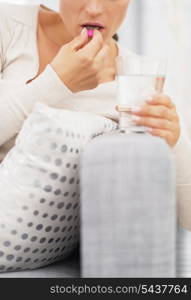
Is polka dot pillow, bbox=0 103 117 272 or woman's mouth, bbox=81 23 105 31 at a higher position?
woman's mouth, bbox=81 23 105 31

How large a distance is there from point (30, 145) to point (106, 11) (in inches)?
24.0

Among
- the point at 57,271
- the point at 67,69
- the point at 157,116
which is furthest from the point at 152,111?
the point at 57,271

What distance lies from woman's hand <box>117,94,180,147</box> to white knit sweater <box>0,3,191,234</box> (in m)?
0.15

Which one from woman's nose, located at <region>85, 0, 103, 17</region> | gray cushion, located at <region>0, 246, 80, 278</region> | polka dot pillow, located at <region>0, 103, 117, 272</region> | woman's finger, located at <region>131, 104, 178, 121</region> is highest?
woman's nose, located at <region>85, 0, 103, 17</region>

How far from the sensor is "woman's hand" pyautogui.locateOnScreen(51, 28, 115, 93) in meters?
1.33

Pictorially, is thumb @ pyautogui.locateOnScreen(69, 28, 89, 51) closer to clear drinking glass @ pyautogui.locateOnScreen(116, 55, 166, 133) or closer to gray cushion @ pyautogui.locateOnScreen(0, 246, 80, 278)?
clear drinking glass @ pyautogui.locateOnScreen(116, 55, 166, 133)

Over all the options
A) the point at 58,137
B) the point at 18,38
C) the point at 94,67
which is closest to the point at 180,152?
the point at 94,67

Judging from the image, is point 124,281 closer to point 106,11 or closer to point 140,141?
point 140,141

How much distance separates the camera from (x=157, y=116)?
1.20m

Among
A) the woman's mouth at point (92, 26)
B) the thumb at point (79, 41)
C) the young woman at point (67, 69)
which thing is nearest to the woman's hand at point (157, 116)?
the young woman at point (67, 69)

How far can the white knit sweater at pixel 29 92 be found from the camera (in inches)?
52.0

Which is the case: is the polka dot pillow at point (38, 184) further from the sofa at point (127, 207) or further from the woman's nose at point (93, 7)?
the woman's nose at point (93, 7)

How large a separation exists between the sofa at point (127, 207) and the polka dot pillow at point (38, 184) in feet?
0.43

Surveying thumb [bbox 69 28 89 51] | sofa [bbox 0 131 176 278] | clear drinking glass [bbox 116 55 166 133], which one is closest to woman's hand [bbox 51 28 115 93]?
thumb [bbox 69 28 89 51]
